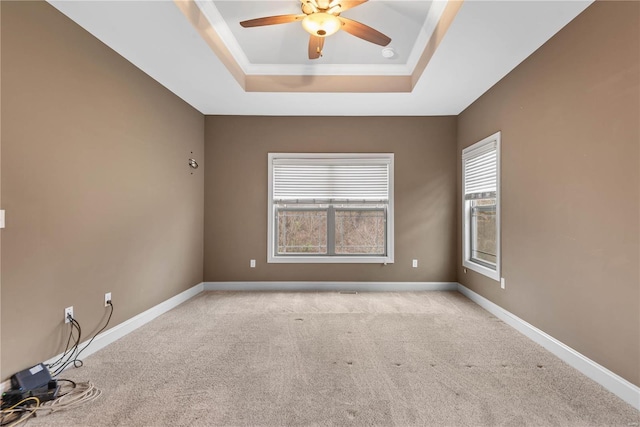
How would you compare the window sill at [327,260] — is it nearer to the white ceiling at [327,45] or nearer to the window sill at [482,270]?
the window sill at [482,270]

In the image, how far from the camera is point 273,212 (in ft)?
14.8

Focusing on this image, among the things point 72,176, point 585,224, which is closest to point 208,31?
point 72,176

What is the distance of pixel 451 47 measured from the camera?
264 cm

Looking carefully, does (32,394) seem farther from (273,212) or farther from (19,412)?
(273,212)

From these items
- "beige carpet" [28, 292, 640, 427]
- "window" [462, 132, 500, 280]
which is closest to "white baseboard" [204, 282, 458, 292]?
"window" [462, 132, 500, 280]

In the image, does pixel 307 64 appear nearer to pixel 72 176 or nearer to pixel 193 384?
pixel 72 176

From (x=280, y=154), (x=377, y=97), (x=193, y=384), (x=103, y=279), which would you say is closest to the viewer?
(x=193, y=384)

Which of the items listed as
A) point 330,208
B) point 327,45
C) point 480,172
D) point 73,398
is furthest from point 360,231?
point 73,398

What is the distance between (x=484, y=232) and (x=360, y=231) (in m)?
1.67

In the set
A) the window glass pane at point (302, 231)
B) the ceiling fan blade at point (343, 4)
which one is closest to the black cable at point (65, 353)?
the window glass pane at point (302, 231)

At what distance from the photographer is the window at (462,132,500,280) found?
11.2 ft

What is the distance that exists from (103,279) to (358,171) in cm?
334

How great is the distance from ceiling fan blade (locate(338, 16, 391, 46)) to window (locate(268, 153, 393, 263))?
208cm

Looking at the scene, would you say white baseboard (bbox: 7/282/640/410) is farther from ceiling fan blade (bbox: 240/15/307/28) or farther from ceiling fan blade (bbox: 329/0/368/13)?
ceiling fan blade (bbox: 329/0/368/13)
